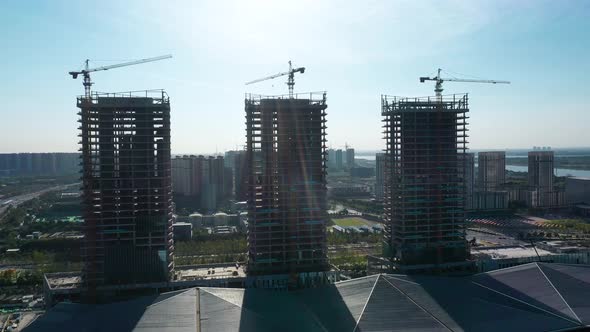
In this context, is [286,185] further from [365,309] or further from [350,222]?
[350,222]

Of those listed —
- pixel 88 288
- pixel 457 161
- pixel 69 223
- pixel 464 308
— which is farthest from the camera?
pixel 69 223

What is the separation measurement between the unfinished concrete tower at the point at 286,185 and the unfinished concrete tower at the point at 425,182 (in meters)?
6.33

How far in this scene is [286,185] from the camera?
36.0m

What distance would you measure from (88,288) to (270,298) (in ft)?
41.8

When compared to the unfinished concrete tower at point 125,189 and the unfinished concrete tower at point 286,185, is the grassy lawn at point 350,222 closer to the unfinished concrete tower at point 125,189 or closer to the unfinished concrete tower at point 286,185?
the unfinished concrete tower at point 286,185

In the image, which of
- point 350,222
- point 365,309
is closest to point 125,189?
point 365,309

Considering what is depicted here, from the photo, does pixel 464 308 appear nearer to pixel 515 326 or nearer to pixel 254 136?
pixel 515 326

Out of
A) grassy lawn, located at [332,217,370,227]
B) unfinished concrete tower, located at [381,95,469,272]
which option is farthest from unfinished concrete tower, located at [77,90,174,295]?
grassy lawn, located at [332,217,370,227]

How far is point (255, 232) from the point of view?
117 feet

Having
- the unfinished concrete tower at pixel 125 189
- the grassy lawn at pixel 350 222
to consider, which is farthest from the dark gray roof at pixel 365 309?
the grassy lawn at pixel 350 222

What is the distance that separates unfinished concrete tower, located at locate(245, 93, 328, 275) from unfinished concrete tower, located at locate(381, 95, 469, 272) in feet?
20.8

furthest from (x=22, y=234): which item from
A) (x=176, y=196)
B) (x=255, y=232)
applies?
(x=255, y=232)

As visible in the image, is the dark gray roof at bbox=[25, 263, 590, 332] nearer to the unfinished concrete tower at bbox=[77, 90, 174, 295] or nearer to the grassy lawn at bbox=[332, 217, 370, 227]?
the unfinished concrete tower at bbox=[77, 90, 174, 295]

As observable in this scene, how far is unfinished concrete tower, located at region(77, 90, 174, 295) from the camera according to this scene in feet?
108
